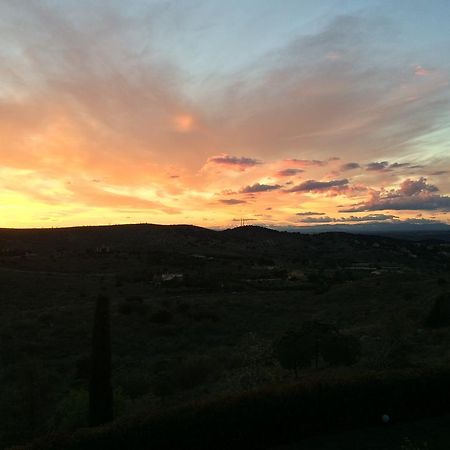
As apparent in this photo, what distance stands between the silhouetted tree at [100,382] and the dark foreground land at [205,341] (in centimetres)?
115

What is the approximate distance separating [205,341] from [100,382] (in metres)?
20.0

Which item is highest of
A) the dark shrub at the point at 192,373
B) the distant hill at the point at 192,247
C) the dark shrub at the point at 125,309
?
the distant hill at the point at 192,247

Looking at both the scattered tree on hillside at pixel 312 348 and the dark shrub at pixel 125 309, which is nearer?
the scattered tree on hillside at pixel 312 348

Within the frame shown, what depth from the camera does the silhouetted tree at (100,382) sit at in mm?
18062

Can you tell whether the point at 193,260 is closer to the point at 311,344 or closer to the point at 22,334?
the point at 22,334

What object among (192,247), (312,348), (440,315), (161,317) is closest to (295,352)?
(312,348)

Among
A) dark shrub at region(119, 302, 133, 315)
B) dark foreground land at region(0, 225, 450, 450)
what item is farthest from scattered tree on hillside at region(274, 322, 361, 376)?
dark shrub at region(119, 302, 133, 315)

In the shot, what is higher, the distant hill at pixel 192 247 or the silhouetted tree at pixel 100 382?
the distant hill at pixel 192 247

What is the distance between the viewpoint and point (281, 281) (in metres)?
72.1

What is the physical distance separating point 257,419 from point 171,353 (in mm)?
21381

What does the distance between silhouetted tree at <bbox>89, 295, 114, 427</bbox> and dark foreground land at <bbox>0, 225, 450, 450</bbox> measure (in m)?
1.15

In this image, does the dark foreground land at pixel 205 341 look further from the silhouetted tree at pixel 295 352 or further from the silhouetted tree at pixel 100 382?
the silhouetted tree at pixel 100 382

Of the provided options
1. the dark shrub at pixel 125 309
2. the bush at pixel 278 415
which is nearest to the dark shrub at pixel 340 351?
the bush at pixel 278 415

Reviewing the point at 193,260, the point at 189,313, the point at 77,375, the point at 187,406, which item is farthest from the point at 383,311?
the point at 193,260
